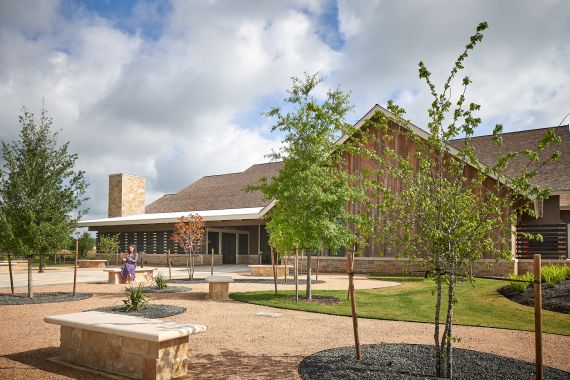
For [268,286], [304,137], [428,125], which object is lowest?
[268,286]

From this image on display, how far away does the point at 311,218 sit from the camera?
42.6ft

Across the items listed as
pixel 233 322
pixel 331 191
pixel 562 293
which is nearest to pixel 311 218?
pixel 331 191

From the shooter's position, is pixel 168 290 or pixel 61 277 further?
pixel 61 277

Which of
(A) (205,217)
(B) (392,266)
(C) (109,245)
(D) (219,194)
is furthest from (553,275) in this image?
(C) (109,245)

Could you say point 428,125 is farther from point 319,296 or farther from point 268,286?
point 268,286

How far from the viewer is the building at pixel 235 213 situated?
2131 centimetres

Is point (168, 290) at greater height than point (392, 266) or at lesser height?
lesser

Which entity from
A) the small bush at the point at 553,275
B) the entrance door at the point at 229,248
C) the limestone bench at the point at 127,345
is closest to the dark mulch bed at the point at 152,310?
the limestone bench at the point at 127,345

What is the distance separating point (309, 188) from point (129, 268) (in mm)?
8770

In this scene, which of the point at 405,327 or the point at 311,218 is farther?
the point at 311,218

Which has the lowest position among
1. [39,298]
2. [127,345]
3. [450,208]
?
[39,298]

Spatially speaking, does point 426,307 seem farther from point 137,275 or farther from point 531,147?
point 531,147

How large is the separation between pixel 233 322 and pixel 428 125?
5855 mm

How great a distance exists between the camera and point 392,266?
2191cm
